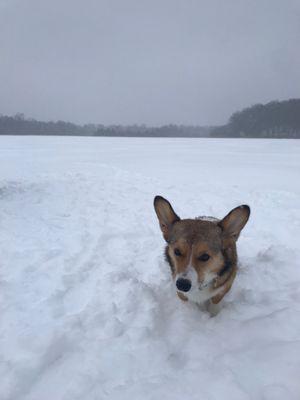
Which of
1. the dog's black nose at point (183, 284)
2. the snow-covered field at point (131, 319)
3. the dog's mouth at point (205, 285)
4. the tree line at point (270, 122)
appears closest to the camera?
the snow-covered field at point (131, 319)

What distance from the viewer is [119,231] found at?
22.3 ft

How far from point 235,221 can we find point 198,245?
58cm

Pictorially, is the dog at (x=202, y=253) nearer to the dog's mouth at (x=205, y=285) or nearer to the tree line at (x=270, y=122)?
the dog's mouth at (x=205, y=285)

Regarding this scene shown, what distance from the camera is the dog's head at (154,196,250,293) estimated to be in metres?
3.13

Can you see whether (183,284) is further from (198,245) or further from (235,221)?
(235,221)

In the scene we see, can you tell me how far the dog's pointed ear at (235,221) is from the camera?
348 centimetres

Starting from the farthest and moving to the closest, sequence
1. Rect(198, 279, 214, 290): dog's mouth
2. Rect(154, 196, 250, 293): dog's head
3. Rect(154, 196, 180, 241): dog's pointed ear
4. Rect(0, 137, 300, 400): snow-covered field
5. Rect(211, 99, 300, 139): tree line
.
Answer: Rect(211, 99, 300, 139): tree line < Rect(154, 196, 180, 241): dog's pointed ear < Rect(198, 279, 214, 290): dog's mouth < Rect(154, 196, 250, 293): dog's head < Rect(0, 137, 300, 400): snow-covered field

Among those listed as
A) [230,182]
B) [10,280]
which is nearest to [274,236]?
[10,280]

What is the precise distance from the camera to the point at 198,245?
3240mm

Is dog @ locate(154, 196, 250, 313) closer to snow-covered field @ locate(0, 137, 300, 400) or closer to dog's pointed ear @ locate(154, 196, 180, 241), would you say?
dog's pointed ear @ locate(154, 196, 180, 241)

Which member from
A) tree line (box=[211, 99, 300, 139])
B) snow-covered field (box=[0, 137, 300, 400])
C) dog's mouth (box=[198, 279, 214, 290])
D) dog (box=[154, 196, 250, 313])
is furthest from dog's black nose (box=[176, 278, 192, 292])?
tree line (box=[211, 99, 300, 139])

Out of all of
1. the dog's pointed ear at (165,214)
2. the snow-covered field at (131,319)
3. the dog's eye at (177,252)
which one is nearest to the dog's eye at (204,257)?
the dog's eye at (177,252)

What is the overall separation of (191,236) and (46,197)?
7.31 metres

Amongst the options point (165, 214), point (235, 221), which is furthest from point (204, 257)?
point (165, 214)
